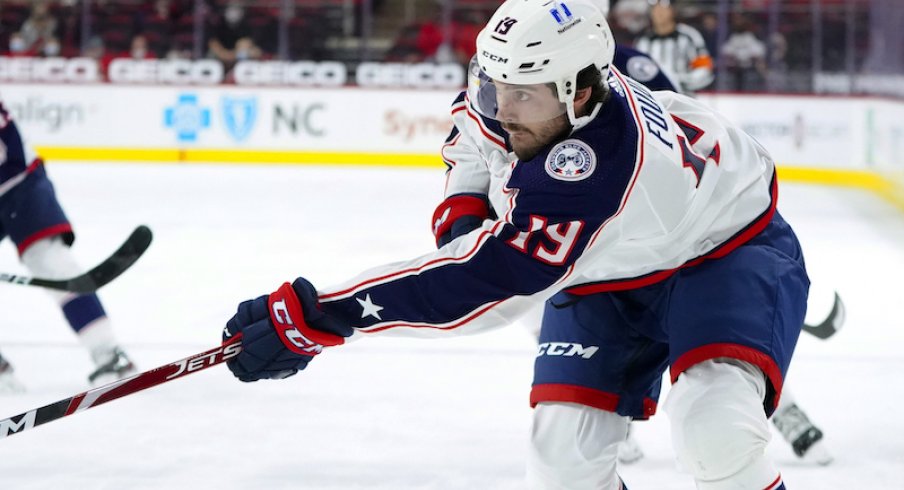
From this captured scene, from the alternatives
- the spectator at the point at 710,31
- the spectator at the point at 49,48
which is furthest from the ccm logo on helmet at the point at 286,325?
the spectator at the point at 49,48

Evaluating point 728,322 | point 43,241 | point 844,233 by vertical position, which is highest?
point 728,322

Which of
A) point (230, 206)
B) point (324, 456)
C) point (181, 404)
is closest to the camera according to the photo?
point (324, 456)

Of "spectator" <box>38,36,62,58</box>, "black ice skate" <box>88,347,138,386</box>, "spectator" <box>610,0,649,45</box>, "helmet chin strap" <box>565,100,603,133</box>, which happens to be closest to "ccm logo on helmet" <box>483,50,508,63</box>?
"helmet chin strap" <box>565,100,603,133</box>

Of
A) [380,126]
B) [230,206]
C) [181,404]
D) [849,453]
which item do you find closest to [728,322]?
[849,453]

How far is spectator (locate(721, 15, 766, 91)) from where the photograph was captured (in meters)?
9.32

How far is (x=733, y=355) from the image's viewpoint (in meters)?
1.72

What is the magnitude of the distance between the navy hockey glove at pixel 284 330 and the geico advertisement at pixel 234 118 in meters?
7.80

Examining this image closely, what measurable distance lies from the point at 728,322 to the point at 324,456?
1.35 m

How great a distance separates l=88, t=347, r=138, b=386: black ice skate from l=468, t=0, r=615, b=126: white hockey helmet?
7.00 ft

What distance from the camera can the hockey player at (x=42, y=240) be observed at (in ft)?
11.3

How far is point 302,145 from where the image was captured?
9.61 metres

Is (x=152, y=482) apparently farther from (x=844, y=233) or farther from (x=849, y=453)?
(x=844, y=233)

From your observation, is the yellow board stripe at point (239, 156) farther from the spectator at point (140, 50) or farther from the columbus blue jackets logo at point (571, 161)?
the columbus blue jackets logo at point (571, 161)

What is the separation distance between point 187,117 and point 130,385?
8029 millimetres
